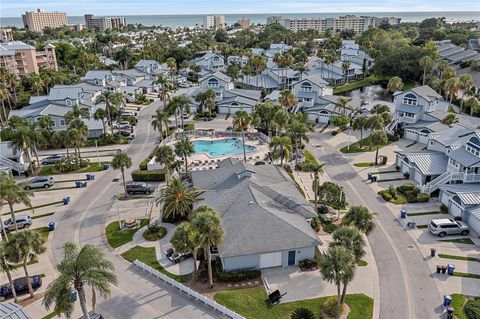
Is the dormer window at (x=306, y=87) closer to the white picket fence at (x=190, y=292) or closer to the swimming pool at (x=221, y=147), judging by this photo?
the swimming pool at (x=221, y=147)

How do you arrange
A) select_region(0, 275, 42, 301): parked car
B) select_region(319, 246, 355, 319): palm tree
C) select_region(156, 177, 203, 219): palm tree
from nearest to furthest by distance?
1. select_region(319, 246, 355, 319): palm tree
2. select_region(0, 275, 42, 301): parked car
3. select_region(156, 177, 203, 219): palm tree

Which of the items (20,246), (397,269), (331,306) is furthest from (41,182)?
(397,269)

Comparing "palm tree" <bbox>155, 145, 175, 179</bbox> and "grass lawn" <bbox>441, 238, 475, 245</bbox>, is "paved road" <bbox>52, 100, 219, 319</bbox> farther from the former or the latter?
"grass lawn" <bbox>441, 238, 475, 245</bbox>

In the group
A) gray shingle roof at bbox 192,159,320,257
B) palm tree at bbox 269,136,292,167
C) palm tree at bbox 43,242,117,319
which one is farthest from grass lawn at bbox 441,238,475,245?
palm tree at bbox 43,242,117,319

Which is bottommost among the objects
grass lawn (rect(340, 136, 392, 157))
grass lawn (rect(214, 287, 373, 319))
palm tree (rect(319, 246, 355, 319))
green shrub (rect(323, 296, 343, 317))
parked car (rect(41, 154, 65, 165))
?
grass lawn (rect(340, 136, 392, 157))

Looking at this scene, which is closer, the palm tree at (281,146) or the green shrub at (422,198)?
the green shrub at (422,198)

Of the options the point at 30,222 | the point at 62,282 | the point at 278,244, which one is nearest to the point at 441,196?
the point at 278,244

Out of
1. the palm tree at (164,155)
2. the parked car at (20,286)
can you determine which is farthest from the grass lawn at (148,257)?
the palm tree at (164,155)
